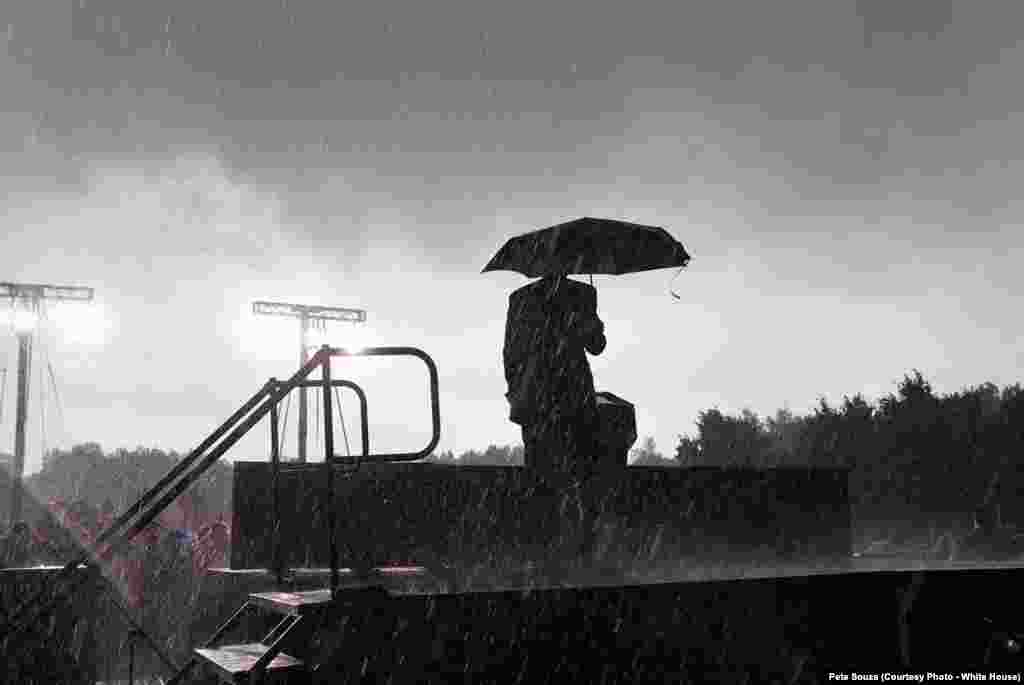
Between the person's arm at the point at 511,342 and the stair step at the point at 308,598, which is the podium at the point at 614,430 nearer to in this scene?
the person's arm at the point at 511,342

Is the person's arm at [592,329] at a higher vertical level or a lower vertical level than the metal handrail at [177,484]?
higher

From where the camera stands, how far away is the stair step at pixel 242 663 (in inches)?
112

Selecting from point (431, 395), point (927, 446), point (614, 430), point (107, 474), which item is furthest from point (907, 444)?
point (107, 474)

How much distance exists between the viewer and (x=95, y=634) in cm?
710

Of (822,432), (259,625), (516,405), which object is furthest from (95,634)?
(822,432)

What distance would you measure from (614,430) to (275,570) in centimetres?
386

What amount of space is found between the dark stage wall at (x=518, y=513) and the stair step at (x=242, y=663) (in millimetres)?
2681

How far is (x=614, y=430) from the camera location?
722 cm

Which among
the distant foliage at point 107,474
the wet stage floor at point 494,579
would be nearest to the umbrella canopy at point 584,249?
the wet stage floor at point 494,579

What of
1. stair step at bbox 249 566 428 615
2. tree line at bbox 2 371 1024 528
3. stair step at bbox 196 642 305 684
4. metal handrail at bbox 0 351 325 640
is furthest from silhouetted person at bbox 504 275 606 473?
tree line at bbox 2 371 1024 528

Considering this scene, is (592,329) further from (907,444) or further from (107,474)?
(107,474)

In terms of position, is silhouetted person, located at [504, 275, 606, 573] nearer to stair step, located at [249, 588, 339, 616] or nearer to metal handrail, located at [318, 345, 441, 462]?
metal handrail, located at [318, 345, 441, 462]

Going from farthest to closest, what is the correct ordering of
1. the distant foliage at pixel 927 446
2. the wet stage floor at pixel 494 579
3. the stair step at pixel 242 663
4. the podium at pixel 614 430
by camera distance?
1. the distant foliage at pixel 927 446
2. the podium at pixel 614 430
3. the wet stage floor at pixel 494 579
4. the stair step at pixel 242 663

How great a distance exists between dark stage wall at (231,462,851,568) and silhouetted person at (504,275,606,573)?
0.48ft
